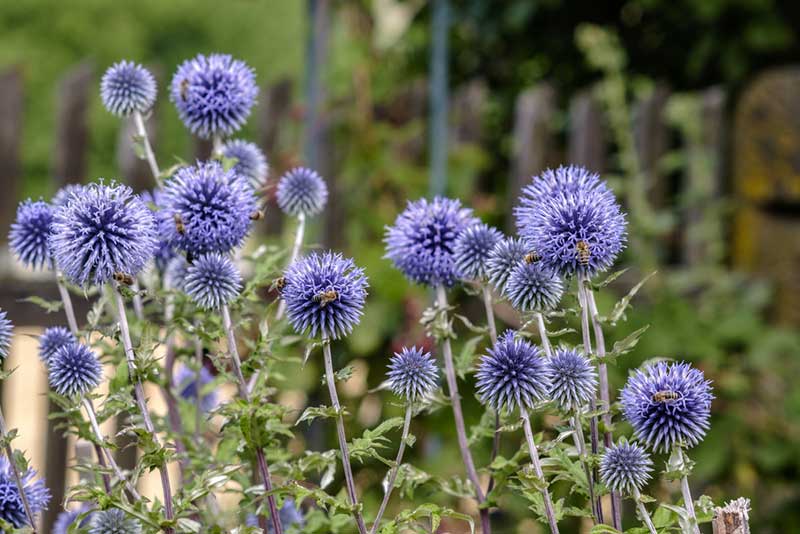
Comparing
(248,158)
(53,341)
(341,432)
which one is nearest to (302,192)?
(248,158)

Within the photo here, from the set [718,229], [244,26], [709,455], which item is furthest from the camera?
[244,26]

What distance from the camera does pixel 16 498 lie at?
4.17 ft

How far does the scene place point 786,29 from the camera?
4.35 metres

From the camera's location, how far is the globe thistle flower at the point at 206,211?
4.21 ft

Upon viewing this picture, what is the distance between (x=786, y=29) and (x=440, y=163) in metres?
1.68

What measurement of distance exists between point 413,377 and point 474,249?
0.25m

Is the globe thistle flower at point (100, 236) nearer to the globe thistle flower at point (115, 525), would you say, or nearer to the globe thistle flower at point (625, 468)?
the globe thistle flower at point (115, 525)

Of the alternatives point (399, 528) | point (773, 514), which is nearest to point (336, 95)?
point (773, 514)

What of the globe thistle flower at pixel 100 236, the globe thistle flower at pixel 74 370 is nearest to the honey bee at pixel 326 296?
the globe thistle flower at pixel 100 236

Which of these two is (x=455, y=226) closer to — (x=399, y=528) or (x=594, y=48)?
(x=399, y=528)

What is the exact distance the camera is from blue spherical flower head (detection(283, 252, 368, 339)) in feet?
3.92

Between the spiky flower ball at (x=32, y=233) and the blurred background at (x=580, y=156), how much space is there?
1.94 m

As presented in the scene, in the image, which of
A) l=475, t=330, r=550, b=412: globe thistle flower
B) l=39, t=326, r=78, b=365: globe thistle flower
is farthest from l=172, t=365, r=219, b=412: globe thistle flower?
l=475, t=330, r=550, b=412: globe thistle flower

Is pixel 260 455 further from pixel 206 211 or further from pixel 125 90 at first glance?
pixel 125 90
